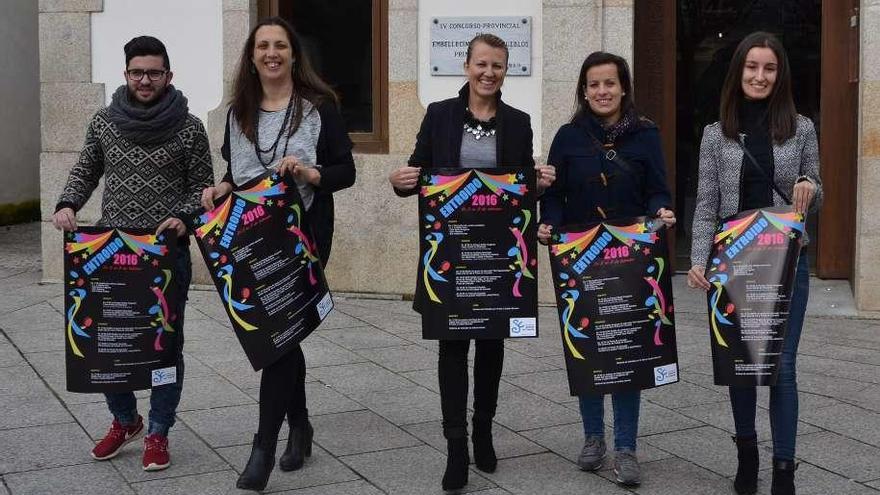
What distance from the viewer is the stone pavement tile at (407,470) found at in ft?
16.3

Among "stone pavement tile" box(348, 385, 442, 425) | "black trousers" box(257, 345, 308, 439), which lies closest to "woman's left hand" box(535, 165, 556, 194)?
"black trousers" box(257, 345, 308, 439)

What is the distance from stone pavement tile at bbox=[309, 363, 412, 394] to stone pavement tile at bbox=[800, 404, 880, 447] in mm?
2125

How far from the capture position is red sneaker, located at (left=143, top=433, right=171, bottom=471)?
5.19m

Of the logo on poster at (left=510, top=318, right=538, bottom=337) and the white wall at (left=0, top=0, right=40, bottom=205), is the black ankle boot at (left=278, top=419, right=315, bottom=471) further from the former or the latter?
the white wall at (left=0, top=0, right=40, bottom=205)

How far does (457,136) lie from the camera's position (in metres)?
4.94

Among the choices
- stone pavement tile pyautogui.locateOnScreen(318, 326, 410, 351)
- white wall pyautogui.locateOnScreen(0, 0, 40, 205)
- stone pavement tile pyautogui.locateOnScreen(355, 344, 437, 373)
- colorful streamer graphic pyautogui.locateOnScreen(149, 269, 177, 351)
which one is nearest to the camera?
colorful streamer graphic pyautogui.locateOnScreen(149, 269, 177, 351)

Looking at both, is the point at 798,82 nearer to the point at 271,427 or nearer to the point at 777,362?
the point at 777,362

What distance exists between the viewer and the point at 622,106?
16.7 ft

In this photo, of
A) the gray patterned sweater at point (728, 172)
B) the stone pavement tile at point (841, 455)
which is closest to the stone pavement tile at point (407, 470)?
the gray patterned sweater at point (728, 172)

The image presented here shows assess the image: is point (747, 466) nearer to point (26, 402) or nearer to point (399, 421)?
point (399, 421)

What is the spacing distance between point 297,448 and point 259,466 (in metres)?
0.41

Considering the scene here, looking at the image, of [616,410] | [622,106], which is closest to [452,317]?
[616,410]

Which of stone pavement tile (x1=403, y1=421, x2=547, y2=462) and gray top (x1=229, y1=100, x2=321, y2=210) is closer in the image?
gray top (x1=229, y1=100, x2=321, y2=210)

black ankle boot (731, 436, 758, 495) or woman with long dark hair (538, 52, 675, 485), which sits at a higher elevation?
woman with long dark hair (538, 52, 675, 485)
